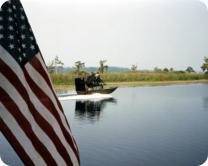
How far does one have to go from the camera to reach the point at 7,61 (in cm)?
134

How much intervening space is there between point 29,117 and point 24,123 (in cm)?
4

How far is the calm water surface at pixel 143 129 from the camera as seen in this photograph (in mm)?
3193

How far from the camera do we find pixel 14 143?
1.36 m

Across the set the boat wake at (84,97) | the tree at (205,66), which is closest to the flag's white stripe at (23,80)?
the boat wake at (84,97)

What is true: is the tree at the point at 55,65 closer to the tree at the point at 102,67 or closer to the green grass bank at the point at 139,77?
the green grass bank at the point at 139,77

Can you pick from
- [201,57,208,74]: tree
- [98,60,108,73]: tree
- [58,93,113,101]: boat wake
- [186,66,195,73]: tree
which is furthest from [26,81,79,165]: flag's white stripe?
[186,66,195,73]: tree

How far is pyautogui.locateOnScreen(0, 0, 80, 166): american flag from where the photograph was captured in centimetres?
134

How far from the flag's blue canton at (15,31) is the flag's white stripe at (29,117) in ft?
0.39

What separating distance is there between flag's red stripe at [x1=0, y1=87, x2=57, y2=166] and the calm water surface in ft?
5.49

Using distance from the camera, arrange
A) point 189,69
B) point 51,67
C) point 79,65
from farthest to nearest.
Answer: point 189,69
point 79,65
point 51,67

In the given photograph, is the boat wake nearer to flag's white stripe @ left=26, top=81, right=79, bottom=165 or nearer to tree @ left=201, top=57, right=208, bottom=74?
tree @ left=201, top=57, right=208, bottom=74

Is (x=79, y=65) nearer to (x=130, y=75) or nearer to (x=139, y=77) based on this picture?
(x=130, y=75)

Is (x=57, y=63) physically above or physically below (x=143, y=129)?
above

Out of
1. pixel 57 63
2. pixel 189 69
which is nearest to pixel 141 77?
pixel 189 69
